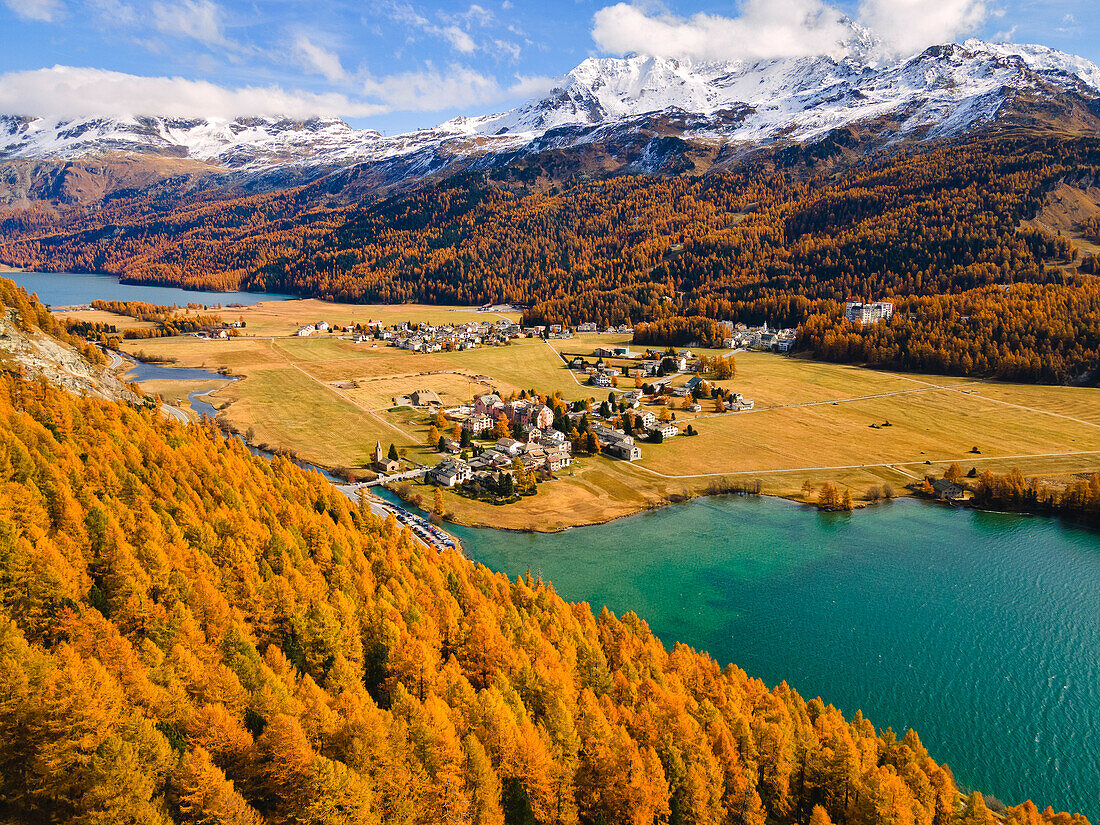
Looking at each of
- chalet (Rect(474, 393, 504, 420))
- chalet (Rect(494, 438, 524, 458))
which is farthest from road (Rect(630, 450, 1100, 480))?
chalet (Rect(474, 393, 504, 420))

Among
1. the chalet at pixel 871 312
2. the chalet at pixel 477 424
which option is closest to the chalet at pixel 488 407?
the chalet at pixel 477 424

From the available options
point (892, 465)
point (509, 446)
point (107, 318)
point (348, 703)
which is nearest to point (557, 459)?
point (509, 446)

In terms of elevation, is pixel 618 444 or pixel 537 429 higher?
pixel 537 429

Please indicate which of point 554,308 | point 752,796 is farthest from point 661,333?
point 752,796

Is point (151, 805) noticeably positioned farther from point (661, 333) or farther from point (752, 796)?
point (661, 333)

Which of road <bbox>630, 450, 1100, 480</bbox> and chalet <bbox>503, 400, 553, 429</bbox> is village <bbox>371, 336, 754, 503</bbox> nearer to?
chalet <bbox>503, 400, 553, 429</bbox>

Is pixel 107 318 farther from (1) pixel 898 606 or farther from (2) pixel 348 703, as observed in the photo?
(1) pixel 898 606
